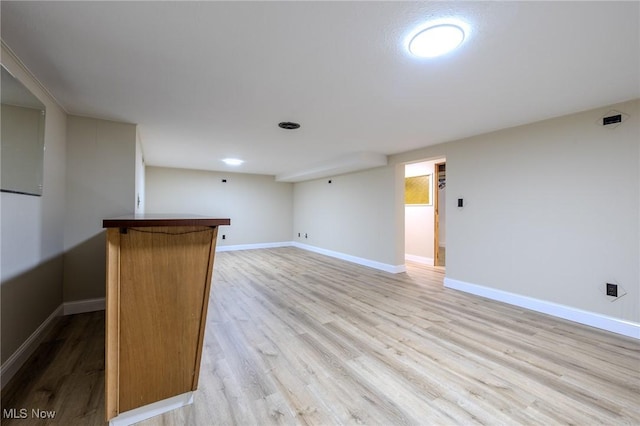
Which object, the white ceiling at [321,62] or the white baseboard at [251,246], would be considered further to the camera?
the white baseboard at [251,246]

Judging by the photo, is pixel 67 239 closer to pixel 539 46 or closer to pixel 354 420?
pixel 354 420

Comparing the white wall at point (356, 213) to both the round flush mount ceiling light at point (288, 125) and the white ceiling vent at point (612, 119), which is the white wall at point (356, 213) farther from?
the white ceiling vent at point (612, 119)

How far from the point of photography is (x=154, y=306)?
1.35 metres

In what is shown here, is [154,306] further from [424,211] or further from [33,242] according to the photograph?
[424,211]

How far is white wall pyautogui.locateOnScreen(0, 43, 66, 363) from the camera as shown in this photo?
174 centimetres

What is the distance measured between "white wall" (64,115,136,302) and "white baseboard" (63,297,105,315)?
44mm

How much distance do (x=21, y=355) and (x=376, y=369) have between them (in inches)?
101

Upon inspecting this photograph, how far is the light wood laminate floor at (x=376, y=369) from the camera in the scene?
1.48 meters

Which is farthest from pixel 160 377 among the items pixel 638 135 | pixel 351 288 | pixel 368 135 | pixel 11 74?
pixel 638 135

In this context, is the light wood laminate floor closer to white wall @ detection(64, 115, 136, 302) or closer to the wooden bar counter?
the wooden bar counter

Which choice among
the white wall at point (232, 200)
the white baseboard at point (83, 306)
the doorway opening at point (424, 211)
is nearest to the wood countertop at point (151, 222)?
the white baseboard at point (83, 306)

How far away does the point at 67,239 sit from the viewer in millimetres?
2803

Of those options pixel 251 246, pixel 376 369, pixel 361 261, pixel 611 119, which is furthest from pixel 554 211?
pixel 251 246

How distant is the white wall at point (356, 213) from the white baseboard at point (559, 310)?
1.51 meters
